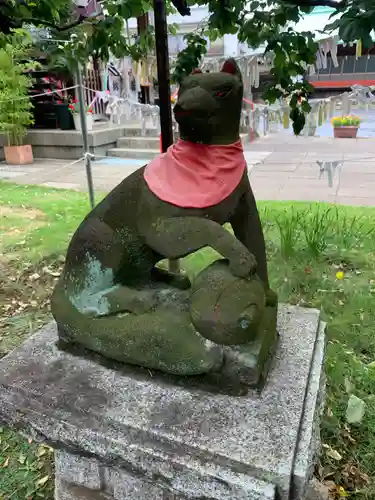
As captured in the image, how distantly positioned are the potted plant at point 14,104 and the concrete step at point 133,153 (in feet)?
4.91

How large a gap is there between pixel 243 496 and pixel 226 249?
62cm

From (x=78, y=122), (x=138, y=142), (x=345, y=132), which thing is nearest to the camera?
(x=138, y=142)

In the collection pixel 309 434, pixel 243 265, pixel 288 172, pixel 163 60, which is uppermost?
pixel 163 60

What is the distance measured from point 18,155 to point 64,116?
57.9 inches

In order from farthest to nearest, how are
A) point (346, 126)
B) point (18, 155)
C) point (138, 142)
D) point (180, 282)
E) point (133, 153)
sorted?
point (346, 126)
point (138, 142)
point (133, 153)
point (18, 155)
point (180, 282)

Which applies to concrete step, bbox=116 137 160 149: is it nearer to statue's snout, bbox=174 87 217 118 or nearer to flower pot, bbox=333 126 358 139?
flower pot, bbox=333 126 358 139

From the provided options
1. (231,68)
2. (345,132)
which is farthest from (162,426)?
(345,132)

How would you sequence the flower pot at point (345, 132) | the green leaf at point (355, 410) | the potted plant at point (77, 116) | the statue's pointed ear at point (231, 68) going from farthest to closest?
the flower pot at point (345, 132)
the potted plant at point (77, 116)
the green leaf at point (355, 410)
the statue's pointed ear at point (231, 68)

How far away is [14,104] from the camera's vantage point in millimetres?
7605

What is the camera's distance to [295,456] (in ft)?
3.74

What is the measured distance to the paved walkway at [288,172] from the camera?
5.29 metres

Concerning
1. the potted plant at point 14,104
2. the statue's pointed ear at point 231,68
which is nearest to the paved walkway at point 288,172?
the potted plant at point 14,104

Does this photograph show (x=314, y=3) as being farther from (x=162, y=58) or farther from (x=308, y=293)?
(x=308, y=293)

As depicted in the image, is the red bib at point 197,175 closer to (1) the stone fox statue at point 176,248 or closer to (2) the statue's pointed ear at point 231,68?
(1) the stone fox statue at point 176,248
